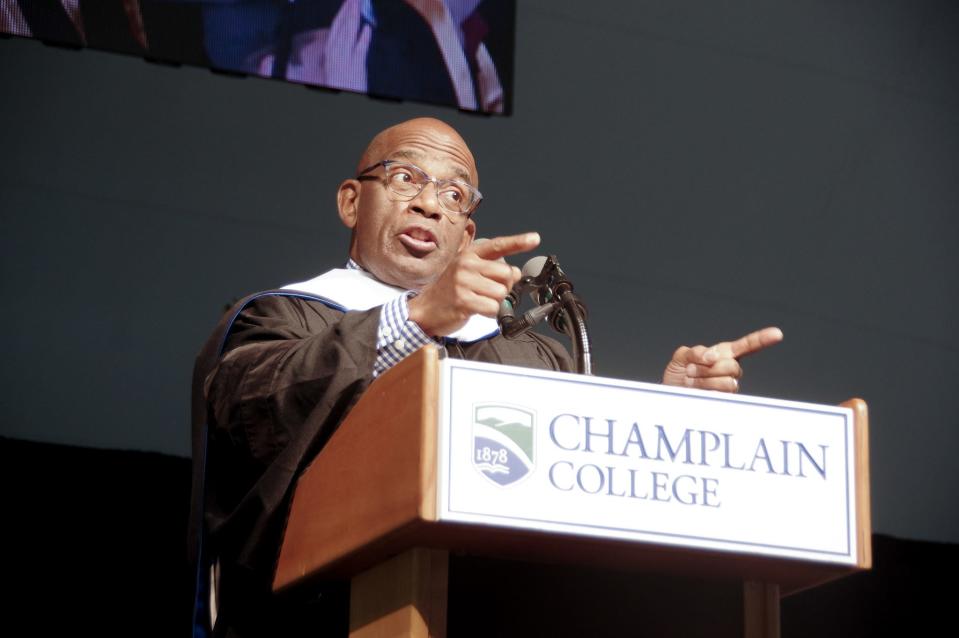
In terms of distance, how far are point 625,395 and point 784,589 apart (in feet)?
1.34

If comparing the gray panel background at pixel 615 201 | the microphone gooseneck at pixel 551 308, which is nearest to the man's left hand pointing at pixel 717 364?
the microphone gooseneck at pixel 551 308

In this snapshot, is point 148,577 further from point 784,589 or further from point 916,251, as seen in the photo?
point 916,251

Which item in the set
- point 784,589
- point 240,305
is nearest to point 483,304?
point 784,589

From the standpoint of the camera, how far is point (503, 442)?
1471mm

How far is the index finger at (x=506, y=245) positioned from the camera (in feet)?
5.65

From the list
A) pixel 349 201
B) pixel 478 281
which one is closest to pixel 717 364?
pixel 478 281

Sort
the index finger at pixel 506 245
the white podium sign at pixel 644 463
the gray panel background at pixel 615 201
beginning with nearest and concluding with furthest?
the white podium sign at pixel 644 463, the index finger at pixel 506 245, the gray panel background at pixel 615 201

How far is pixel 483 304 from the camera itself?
1.78 meters

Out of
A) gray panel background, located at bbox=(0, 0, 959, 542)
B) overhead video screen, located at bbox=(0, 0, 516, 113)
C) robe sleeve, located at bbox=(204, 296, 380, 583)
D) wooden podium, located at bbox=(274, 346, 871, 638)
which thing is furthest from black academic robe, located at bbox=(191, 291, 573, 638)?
overhead video screen, located at bbox=(0, 0, 516, 113)

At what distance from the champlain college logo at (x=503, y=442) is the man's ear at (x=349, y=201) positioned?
165 centimetres

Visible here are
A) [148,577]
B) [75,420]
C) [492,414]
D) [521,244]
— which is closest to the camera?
[492,414]

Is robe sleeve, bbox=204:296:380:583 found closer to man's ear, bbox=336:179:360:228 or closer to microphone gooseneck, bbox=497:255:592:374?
microphone gooseneck, bbox=497:255:592:374

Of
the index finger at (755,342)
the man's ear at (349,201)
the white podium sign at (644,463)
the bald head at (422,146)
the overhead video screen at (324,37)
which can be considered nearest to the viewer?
the white podium sign at (644,463)

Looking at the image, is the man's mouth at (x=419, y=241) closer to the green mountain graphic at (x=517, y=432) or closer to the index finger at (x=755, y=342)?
the index finger at (x=755, y=342)
